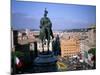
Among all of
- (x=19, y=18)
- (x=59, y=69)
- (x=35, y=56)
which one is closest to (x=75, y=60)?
(x=59, y=69)

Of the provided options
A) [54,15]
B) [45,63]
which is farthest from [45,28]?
[45,63]

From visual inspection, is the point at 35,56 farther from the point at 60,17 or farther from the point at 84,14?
the point at 84,14

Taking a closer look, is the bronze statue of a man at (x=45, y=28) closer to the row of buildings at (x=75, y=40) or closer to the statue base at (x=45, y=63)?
the row of buildings at (x=75, y=40)

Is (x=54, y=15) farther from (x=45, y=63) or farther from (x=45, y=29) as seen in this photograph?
(x=45, y=63)

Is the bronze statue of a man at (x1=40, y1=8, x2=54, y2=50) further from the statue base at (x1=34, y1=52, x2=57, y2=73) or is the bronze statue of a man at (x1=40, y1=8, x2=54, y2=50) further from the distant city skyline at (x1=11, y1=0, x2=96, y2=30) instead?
the statue base at (x1=34, y1=52, x2=57, y2=73)

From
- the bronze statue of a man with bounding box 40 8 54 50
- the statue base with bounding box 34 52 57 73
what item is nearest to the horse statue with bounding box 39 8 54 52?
the bronze statue of a man with bounding box 40 8 54 50

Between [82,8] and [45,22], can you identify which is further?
[82,8]
